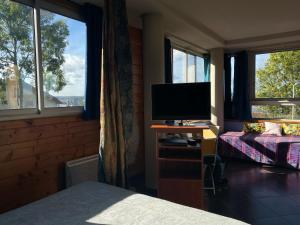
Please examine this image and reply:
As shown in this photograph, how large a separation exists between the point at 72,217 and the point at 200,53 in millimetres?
4899

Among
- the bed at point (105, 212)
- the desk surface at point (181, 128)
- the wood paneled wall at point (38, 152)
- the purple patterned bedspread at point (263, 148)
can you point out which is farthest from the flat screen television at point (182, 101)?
the purple patterned bedspread at point (263, 148)

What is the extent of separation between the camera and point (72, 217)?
1.57m

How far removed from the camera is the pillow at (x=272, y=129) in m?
4.92

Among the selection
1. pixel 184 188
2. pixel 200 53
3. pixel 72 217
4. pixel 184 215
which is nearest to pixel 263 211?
pixel 184 188

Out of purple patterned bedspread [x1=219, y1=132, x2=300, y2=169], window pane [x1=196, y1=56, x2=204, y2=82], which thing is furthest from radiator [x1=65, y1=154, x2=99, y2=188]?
window pane [x1=196, y1=56, x2=204, y2=82]

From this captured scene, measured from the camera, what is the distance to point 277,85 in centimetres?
550

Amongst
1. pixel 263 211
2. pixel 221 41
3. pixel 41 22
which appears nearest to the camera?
pixel 41 22

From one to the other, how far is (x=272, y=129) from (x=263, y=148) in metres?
0.72

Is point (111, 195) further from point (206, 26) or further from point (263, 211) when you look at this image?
point (206, 26)

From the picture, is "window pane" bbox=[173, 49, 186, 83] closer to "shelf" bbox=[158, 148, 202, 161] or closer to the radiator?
"shelf" bbox=[158, 148, 202, 161]

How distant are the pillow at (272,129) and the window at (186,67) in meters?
1.76

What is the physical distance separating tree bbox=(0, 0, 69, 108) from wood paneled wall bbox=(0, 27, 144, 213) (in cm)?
29

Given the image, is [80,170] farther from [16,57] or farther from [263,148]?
[263,148]

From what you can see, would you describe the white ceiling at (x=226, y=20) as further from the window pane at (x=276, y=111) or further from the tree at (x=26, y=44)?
the window pane at (x=276, y=111)
